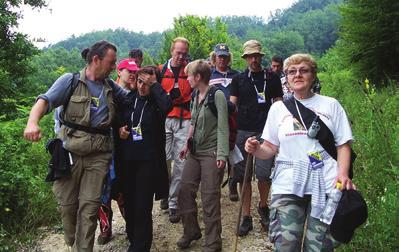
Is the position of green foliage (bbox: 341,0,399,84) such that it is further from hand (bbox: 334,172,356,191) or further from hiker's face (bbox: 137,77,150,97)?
hand (bbox: 334,172,356,191)

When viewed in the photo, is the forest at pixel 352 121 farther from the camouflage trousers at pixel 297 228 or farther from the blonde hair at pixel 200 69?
the blonde hair at pixel 200 69

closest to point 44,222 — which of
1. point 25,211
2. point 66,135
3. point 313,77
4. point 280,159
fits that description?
point 25,211

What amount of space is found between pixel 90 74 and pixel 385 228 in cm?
280

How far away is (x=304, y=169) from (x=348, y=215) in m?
0.41

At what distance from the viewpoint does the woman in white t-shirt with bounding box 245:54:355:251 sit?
2729 mm

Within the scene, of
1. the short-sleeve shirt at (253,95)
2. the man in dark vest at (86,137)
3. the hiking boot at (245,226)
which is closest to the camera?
the man in dark vest at (86,137)

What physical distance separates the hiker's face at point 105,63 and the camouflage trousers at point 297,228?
1.88m

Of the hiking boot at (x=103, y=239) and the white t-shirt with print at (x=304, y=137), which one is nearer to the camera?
the white t-shirt with print at (x=304, y=137)

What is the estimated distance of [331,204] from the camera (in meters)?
2.64

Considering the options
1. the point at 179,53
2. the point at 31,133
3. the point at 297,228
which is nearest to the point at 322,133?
the point at 297,228

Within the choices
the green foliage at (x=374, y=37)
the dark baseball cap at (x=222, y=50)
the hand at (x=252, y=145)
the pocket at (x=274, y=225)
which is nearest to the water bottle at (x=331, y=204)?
the pocket at (x=274, y=225)

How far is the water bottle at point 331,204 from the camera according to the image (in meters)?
2.63

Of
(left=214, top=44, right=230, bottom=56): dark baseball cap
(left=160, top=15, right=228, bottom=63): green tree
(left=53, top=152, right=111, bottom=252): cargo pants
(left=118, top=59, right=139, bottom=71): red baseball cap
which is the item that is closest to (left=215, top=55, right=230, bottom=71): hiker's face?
(left=214, top=44, right=230, bottom=56): dark baseball cap

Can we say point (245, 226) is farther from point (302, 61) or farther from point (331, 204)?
point (302, 61)
